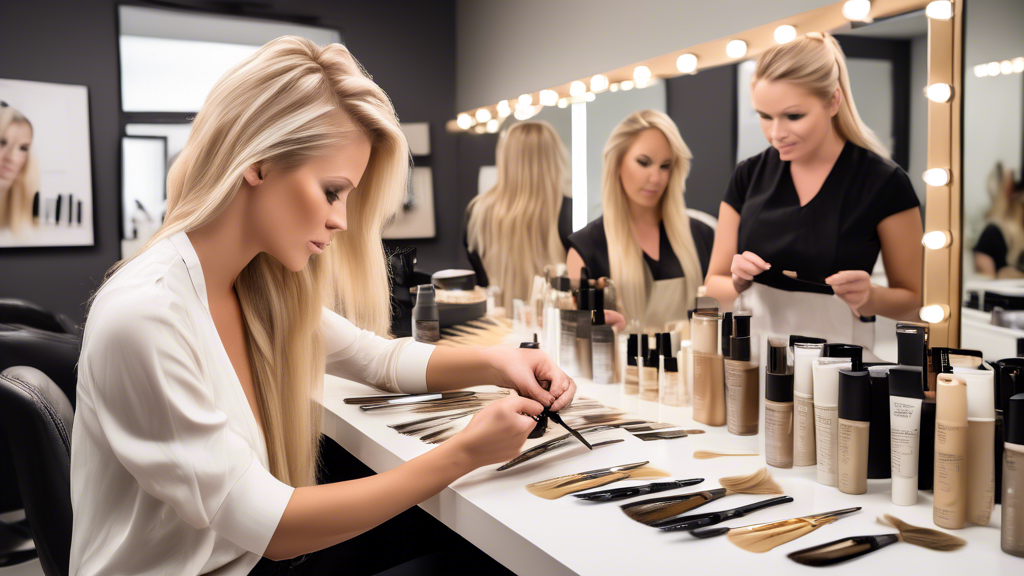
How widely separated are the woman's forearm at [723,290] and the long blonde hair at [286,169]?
68 cm

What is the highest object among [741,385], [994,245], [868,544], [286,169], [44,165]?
[44,165]

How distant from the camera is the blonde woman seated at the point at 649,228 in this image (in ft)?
5.04

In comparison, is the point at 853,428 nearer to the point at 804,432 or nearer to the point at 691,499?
the point at 804,432

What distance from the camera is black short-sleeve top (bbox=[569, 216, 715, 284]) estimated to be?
4.90ft

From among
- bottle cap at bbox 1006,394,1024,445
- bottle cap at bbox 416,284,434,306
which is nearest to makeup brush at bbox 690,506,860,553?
bottle cap at bbox 1006,394,1024,445

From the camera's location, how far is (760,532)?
793 millimetres

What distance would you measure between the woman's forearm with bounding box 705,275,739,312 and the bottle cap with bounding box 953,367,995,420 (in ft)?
2.02

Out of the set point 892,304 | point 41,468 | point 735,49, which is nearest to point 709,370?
point 892,304

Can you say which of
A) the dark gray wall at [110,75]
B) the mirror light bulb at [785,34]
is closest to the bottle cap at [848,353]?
the mirror light bulb at [785,34]

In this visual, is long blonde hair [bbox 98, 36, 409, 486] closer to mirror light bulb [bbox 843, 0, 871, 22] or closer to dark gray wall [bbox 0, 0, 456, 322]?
mirror light bulb [bbox 843, 0, 871, 22]

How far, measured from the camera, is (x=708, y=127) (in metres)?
1.46

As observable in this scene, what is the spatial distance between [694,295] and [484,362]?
0.53 meters

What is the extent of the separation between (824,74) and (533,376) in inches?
28.9

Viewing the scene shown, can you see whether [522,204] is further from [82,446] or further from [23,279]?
[23,279]
